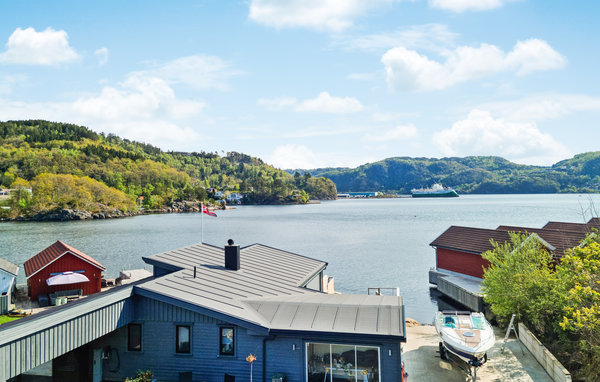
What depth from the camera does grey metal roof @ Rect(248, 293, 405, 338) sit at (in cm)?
1042

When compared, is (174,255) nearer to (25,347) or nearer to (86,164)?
(25,347)

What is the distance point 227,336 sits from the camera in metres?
11.1

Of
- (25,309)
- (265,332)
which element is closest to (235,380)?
(265,332)

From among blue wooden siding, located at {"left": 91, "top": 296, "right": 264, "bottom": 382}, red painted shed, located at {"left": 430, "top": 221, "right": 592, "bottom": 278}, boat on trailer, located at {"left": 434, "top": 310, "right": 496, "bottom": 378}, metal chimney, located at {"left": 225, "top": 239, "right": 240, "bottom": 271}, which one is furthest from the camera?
red painted shed, located at {"left": 430, "top": 221, "right": 592, "bottom": 278}

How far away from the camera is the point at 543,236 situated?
26.2 meters

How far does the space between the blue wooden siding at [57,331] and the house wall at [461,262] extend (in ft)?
80.3

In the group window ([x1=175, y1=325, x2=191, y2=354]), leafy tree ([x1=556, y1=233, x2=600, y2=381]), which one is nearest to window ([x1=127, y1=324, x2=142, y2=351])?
window ([x1=175, y1=325, x2=191, y2=354])

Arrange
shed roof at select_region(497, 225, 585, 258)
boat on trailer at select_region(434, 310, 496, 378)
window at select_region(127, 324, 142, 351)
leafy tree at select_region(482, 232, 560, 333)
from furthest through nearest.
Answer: shed roof at select_region(497, 225, 585, 258)
leafy tree at select_region(482, 232, 560, 333)
boat on trailer at select_region(434, 310, 496, 378)
window at select_region(127, 324, 142, 351)

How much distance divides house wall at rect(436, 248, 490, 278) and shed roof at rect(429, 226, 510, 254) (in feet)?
1.75

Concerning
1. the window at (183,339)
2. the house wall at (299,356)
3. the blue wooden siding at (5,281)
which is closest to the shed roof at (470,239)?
the house wall at (299,356)

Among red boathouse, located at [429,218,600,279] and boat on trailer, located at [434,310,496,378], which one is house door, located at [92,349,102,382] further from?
red boathouse, located at [429,218,600,279]

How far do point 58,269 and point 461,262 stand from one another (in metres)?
26.6

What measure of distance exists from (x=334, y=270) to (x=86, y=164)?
15143 centimetres

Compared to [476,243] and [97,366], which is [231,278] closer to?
[97,366]
